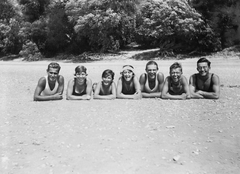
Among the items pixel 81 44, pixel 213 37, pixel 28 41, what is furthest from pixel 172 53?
pixel 28 41

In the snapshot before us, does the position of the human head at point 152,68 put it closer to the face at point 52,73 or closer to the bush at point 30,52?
the face at point 52,73

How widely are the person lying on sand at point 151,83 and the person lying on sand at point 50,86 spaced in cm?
217

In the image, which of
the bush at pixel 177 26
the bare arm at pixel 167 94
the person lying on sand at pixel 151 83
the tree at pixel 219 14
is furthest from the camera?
Result: the tree at pixel 219 14

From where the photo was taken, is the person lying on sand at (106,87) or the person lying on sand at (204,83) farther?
the person lying on sand at (106,87)

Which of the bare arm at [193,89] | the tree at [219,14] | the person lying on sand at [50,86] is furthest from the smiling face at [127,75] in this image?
the tree at [219,14]

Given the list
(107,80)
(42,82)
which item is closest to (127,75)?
(107,80)

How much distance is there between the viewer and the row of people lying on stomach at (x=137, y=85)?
298 inches

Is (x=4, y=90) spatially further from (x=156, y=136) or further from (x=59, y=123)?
(x=156, y=136)

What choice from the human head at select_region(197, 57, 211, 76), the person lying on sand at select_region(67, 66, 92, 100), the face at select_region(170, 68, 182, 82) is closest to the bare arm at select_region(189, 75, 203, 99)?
the human head at select_region(197, 57, 211, 76)

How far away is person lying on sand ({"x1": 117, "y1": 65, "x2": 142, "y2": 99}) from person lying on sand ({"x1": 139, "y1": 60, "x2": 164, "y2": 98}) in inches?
10.5

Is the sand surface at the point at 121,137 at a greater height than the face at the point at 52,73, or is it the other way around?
the face at the point at 52,73

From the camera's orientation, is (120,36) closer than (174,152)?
No

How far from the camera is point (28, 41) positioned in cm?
2981

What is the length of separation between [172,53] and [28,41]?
1492cm
